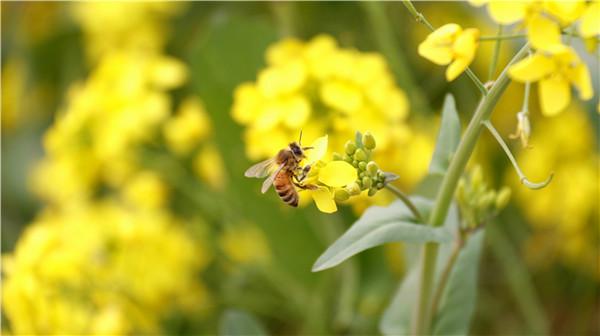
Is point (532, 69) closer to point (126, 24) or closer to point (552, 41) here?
point (552, 41)

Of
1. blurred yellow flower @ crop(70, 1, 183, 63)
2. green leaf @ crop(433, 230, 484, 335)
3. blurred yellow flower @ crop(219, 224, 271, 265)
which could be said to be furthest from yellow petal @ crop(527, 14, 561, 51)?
blurred yellow flower @ crop(70, 1, 183, 63)

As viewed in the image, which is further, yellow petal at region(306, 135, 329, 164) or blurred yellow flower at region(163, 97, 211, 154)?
blurred yellow flower at region(163, 97, 211, 154)

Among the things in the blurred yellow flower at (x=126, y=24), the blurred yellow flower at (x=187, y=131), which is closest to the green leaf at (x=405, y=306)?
the blurred yellow flower at (x=187, y=131)

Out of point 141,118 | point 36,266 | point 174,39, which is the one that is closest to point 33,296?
point 36,266

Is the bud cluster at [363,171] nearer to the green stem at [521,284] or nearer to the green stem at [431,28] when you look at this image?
the green stem at [431,28]

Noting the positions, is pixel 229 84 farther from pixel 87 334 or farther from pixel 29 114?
pixel 29 114

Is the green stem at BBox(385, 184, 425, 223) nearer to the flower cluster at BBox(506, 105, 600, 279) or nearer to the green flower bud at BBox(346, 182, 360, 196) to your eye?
the green flower bud at BBox(346, 182, 360, 196)
